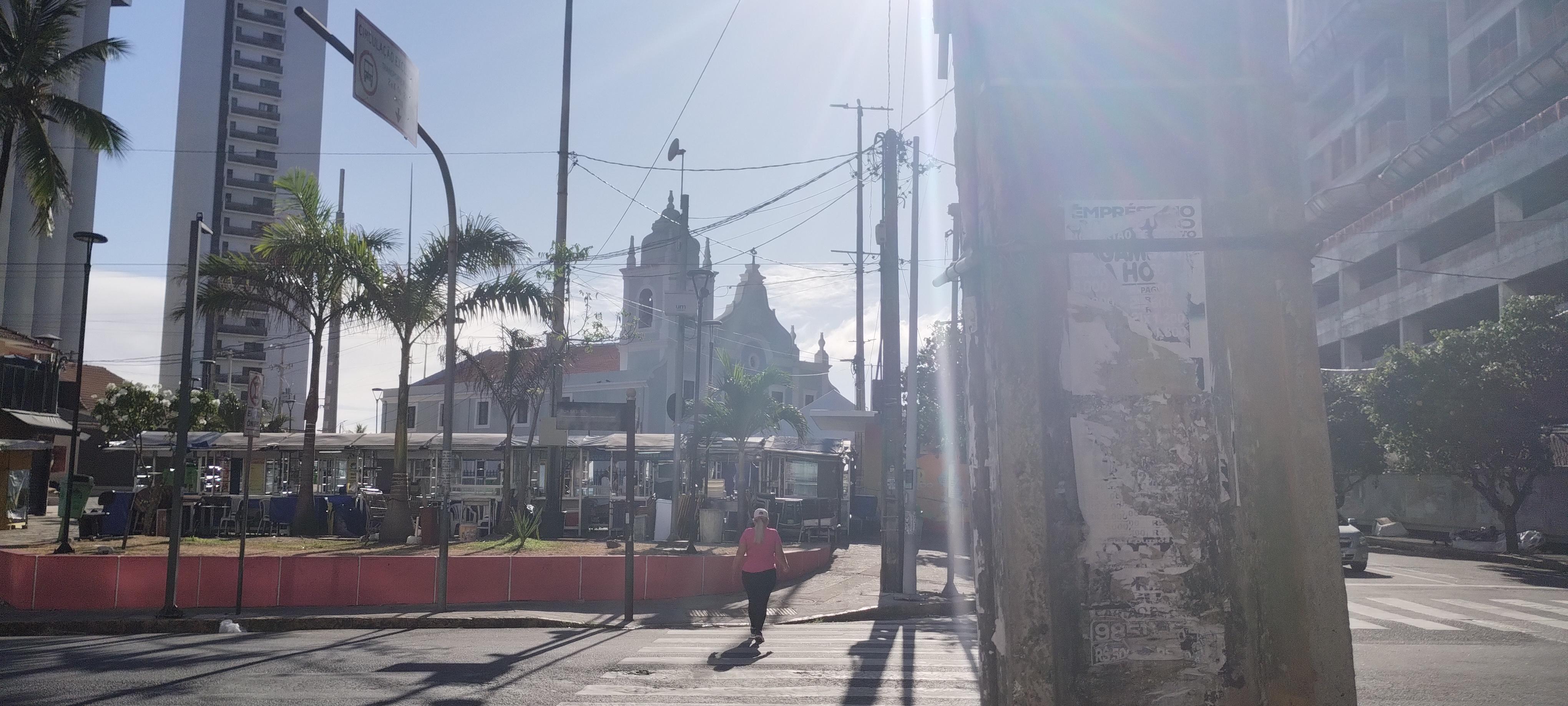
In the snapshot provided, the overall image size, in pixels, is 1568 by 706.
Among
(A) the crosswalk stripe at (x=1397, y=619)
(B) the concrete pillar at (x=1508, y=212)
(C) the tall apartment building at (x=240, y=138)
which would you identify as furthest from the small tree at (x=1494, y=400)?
(C) the tall apartment building at (x=240, y=138)

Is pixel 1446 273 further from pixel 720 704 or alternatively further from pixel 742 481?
pixel 720 704

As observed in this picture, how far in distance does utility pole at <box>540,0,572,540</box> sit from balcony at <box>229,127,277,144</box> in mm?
50502

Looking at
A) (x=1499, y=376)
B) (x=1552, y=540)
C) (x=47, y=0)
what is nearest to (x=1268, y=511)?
(x=47, y=0)

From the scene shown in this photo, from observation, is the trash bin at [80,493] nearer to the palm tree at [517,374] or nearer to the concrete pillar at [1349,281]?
the palm tree at [517,374]

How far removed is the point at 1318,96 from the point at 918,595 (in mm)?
35634

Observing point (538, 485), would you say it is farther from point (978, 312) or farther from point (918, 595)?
point (978, 312)

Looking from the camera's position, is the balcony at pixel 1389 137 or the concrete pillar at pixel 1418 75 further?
the concrete pillar at pixel 1418 75

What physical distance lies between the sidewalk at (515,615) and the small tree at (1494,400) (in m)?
17.9

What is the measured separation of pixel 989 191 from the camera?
275 centimetres

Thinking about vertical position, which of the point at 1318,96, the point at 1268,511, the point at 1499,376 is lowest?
the point at 1268,511

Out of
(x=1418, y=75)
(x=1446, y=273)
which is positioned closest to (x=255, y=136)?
(x=1418, y=75)

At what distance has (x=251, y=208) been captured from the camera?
7288 cm

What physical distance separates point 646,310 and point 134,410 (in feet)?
97.1

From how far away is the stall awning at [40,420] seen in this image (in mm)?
28469
